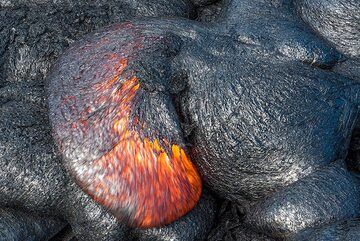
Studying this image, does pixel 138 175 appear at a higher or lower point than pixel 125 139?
lower

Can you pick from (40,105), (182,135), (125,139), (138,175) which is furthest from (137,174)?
(40,105)

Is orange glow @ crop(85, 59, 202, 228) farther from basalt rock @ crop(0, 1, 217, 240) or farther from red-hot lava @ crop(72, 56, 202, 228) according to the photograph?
basalt rock @ crop(0, 1, 217, 240)

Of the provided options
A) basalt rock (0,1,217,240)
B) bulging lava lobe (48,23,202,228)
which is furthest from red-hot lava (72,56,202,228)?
basalt rock (0,1,217,240)

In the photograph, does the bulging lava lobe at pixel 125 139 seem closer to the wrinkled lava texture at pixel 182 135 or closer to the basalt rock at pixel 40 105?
the wrinkled lava texture at pixel 182 135

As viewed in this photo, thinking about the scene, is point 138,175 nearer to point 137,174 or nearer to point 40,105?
point 137,174

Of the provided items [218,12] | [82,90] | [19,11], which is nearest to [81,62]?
[82,90]

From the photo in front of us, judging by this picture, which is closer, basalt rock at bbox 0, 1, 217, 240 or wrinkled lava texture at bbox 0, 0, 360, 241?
wrinkled lava texture at bbox 0, 0, 360, 241

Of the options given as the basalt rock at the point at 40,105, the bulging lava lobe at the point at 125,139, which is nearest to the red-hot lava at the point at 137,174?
the bulging lava lobe at the point at 125,139
